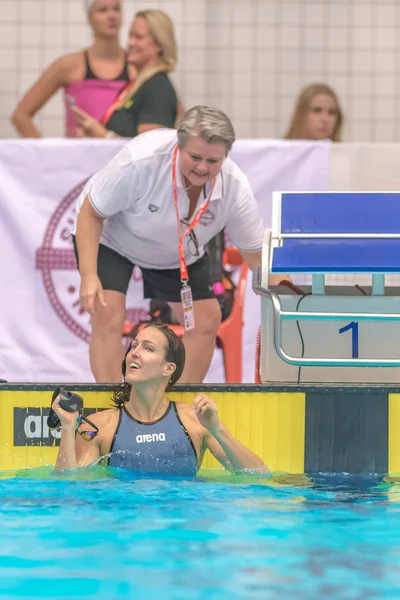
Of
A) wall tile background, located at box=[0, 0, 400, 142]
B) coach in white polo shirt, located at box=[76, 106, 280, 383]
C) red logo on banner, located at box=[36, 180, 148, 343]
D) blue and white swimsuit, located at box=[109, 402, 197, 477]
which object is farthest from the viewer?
wall tile background, located at box=[0, 0, 400, 142]

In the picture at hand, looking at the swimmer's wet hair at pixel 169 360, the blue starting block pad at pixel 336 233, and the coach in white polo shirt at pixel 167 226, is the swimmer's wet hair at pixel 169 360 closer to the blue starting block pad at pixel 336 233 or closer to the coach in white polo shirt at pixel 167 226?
the coach in white polo shirt at pixel 167 226

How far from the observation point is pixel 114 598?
3031 millimetres

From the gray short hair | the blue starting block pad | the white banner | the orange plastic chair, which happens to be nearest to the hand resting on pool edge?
the blue starting block pad

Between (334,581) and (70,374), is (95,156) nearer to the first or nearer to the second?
(70,374)

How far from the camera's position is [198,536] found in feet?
12.1

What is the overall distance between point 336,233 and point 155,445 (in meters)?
1.31

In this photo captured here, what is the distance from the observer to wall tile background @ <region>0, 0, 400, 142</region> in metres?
9.70

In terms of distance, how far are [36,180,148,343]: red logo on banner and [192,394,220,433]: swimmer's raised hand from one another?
2474mm

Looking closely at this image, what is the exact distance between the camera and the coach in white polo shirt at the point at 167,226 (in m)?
5.04

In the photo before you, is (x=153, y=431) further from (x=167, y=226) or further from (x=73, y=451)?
(x=167, y=226)

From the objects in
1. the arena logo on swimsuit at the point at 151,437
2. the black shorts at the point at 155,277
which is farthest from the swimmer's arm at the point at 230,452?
the black shorts at the point at 155,277

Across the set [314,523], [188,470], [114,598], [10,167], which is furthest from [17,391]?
[10,167]

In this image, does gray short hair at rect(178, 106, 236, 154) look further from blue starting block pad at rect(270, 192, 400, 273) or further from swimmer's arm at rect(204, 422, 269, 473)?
swimmer's arm at rect(204, 422, 269, 473)

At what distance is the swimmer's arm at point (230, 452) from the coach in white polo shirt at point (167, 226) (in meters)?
0.84
